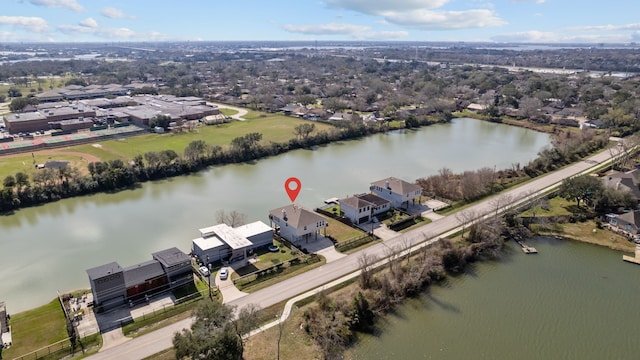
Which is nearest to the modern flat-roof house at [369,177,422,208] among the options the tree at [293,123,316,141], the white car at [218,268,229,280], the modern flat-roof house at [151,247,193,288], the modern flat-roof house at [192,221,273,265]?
the modern flat-roof house at [192,221,273,265]

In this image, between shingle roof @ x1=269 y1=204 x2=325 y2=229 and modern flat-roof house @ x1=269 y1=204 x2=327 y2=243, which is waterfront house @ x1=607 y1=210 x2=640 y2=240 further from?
shingle roof @ x1=269 y1=204 x2=325 y2=229

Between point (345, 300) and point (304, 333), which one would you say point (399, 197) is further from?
point (304, 333)

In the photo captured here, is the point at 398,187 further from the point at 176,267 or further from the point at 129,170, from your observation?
the point at 129,170

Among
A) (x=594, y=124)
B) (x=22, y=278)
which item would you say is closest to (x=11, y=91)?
(x=22, y=278)

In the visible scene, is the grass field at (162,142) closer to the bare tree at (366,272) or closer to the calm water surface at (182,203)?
the calm water surface at (182,203)

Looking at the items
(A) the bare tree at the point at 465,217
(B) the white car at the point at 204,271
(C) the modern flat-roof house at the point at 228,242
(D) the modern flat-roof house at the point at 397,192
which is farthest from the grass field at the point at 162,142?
(A) the bare tree at the point at 465,217

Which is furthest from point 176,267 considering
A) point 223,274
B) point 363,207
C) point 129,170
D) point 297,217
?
point 129,170

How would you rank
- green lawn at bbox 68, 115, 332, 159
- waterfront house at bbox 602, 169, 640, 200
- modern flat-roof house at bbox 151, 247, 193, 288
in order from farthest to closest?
1. green lawn at bbox 68, 115, 332, 159
2. waterfront house at bbox 602, 169, 640, 200
3. modern flat-roof house at bbox 151, 247, 193, 288
